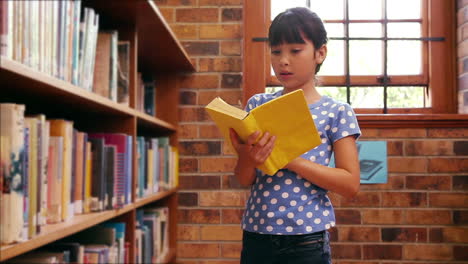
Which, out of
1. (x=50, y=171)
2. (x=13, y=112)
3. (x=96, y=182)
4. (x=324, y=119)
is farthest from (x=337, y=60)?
(x=13, y=112)

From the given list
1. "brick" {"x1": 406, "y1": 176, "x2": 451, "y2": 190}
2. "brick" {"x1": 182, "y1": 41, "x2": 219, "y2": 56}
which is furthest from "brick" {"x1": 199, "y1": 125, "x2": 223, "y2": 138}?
"brick" {"x1": 406, "y1": 176, "x2": 451, "y2": 190}

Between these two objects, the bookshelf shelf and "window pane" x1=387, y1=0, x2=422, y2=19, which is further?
"window pane" x1=387, y1=0, x2=422, y2=19

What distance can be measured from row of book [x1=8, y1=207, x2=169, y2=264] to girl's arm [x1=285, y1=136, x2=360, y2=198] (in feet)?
2.04

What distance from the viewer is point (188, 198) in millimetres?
2486

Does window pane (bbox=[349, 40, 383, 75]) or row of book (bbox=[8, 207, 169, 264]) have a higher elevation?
window pane (bbox=[349, 40, 383, 75])

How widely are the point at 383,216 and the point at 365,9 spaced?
1.11 metres

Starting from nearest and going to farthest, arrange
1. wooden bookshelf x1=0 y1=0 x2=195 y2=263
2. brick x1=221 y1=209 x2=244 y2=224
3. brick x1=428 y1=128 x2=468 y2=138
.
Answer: wooden bookshelf x1=0 y1=0 x2=195 y2=263
brick x1=428 y1=128 x2=468 y2=138
brick x1=221 y1=209 x2=244 y2=224

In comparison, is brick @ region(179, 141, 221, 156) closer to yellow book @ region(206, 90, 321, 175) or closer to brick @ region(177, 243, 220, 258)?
brick @ region(177, 243, 220, 258)

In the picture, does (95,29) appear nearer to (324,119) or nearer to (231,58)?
(324,119)

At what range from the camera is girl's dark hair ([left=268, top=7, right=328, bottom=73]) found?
118 cm

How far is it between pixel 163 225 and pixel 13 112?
157 centimetres

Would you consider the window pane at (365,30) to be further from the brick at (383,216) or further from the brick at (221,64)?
the brick at (383,216)

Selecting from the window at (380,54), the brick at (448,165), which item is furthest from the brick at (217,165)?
the brick at (448,165)

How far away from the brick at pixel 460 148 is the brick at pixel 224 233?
1164 mm
